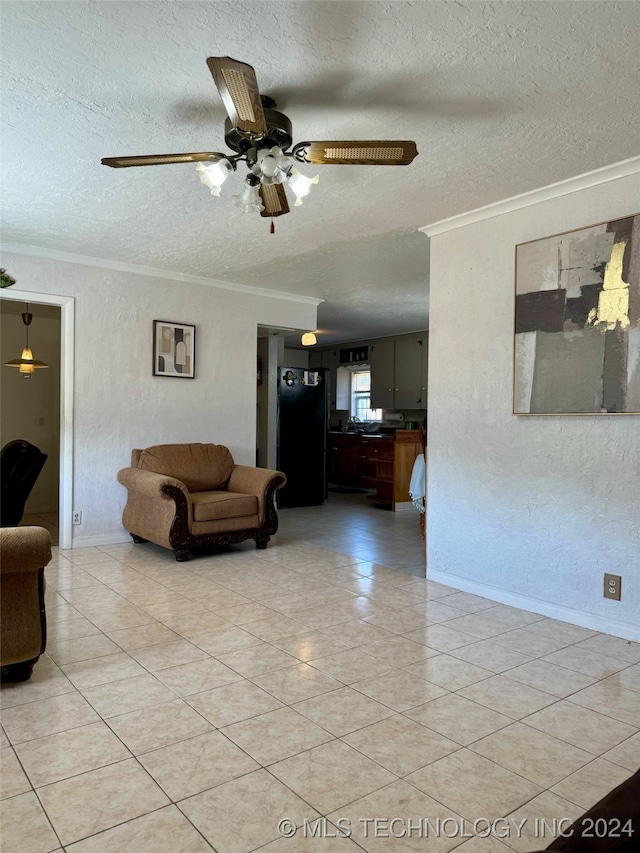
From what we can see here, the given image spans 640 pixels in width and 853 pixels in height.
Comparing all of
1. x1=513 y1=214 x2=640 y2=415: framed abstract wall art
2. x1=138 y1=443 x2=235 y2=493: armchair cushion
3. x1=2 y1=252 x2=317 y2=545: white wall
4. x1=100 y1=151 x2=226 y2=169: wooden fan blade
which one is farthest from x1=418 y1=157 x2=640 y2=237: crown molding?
x1=138 y1=443 x2=235 y2=493: armchair cushion

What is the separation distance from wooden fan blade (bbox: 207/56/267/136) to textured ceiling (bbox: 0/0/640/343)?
27cm

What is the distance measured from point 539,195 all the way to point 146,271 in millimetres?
3398

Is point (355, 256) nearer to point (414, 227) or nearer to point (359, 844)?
point (414, 227)

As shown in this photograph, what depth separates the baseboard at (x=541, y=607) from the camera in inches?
116

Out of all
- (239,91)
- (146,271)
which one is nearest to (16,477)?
(146,271)

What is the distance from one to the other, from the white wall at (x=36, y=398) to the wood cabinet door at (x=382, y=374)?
4.59 metres

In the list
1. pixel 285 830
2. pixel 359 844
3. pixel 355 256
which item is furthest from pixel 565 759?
pixel 355 256

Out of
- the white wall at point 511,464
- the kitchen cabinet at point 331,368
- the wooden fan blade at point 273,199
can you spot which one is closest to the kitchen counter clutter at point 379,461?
the kitchen cabinet at point 331,368

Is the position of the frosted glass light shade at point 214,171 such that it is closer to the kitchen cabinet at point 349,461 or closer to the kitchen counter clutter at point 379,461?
the kitchen counter clutter at point 379,461

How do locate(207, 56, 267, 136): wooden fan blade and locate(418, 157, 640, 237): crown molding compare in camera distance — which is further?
locate(418, 157, 640, 237): crown molding

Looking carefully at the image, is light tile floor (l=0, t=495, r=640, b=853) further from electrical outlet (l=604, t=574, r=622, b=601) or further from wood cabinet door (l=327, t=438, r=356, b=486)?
wood cabinet door (l=327, t=438, r=356, b=486)

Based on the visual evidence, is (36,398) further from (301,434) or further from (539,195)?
(539,195)

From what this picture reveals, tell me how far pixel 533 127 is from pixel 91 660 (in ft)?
10.2

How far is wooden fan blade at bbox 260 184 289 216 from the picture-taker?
254 centimetres
